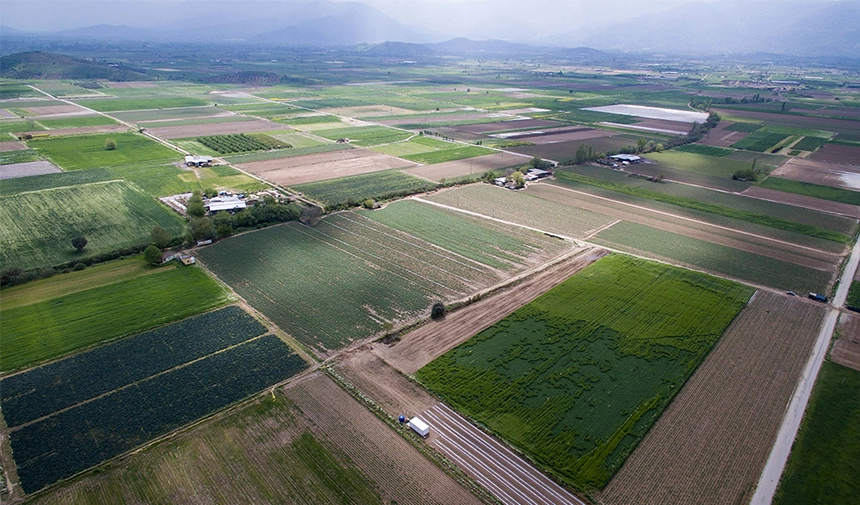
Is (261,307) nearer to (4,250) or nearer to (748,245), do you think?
(4,250)

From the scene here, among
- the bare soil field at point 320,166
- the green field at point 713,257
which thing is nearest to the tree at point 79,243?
the bare soil field at point 320,166

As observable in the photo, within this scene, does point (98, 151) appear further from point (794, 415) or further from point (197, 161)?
point (794, 415)

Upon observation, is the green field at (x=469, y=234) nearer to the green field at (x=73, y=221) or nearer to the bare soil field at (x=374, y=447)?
the bare soil field at (x=374, y=447)

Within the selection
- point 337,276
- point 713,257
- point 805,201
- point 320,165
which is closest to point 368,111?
point 320,165

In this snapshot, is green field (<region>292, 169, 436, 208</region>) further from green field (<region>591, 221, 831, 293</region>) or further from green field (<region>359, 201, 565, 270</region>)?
green field (<region>591, 221, 831, 293</region>)

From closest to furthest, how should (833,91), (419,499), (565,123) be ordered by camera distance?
(419,499) → (565,123) → (833,91)

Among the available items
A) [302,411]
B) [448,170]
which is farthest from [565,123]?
[302,411]

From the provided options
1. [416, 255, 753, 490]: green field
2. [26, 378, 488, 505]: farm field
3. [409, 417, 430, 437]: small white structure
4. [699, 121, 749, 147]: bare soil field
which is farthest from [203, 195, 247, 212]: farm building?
[699, 121, 749, 147]: bare soil field
